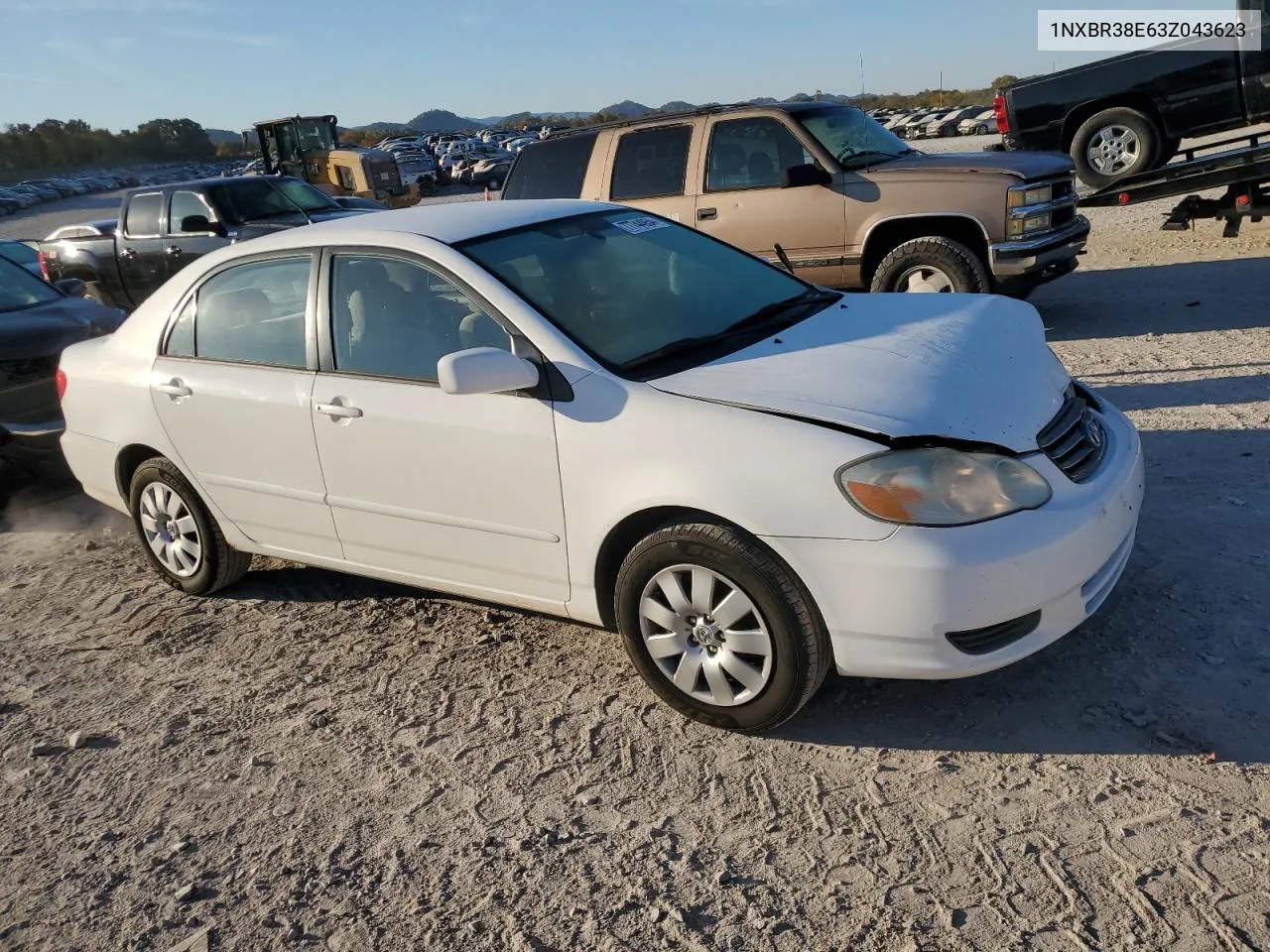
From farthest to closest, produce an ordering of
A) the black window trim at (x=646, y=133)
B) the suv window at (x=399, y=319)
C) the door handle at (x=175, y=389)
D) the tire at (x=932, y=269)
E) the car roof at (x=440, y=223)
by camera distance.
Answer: the black window trim at (x=646, y=133)
the tire at (x=932, y=269)
the door handle at (x=175, y=389)
the car roof at (x=440, y=223)
the suv window at (x=399, y=319)

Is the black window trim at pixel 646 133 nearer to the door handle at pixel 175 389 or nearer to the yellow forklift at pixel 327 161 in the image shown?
the door handle at pixel 175 389

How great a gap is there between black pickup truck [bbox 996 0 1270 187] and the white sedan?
318 inches

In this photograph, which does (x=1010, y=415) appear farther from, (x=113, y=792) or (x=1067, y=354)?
(x=1067, y=354)

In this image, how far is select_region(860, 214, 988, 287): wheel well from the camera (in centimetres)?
799

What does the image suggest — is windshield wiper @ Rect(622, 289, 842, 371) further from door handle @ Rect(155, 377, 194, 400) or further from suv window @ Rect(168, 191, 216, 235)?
suv window @ Rect(168, 191, 216, 235)

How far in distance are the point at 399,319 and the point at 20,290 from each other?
16.2 feet

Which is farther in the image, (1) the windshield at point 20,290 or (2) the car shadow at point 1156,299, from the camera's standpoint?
(2) the car shadow at point 1156,299

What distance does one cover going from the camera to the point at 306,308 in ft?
13.8

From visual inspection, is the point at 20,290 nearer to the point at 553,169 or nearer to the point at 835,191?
the point at 553,169

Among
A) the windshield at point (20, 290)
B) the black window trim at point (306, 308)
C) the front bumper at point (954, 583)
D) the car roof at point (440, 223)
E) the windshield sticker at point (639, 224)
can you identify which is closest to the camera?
the front bumper at point (954, 583)

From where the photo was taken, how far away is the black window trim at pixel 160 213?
12.5 meters

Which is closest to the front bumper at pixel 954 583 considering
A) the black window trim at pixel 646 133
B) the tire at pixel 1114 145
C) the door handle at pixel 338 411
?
the door handle at pixel 338 411

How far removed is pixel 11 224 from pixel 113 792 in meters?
49.9

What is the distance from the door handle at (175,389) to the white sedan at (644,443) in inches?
0.5
